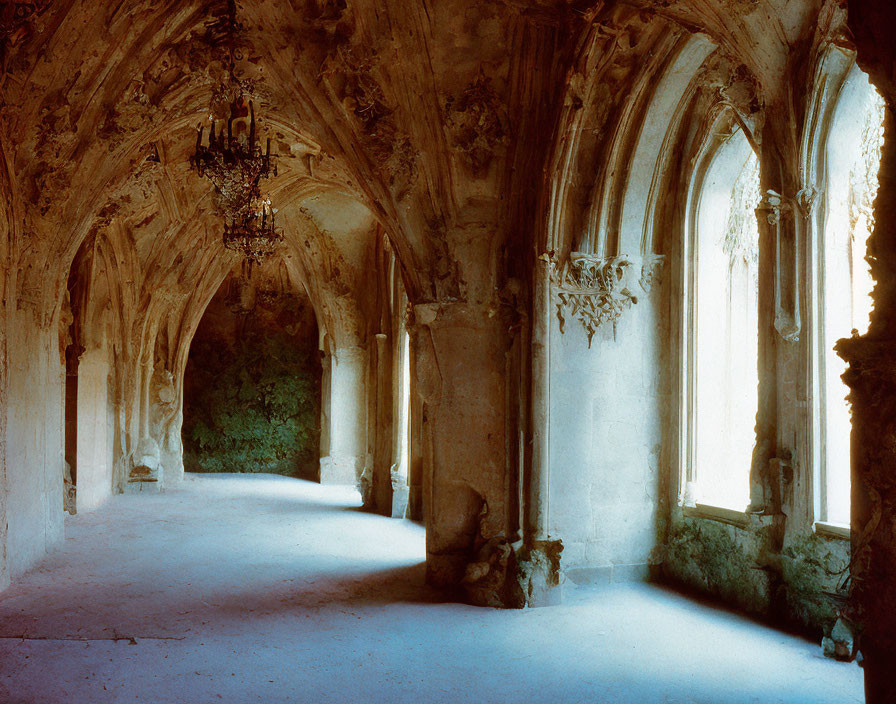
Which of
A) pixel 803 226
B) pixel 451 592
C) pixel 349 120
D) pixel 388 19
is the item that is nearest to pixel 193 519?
pixel 451 592

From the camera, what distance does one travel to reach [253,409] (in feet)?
60.1

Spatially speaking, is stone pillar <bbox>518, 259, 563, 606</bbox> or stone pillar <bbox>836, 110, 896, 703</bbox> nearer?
stone pillar <bbox>836, 110, 896, 703</bbox>

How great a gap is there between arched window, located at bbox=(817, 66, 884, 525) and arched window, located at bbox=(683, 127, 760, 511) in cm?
121

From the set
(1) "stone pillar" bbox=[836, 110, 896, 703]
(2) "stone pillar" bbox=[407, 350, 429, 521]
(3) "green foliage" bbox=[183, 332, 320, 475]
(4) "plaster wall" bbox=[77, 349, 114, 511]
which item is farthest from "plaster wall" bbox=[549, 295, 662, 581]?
(3) "green foliage" bbox=[183, 332, 320, 475]

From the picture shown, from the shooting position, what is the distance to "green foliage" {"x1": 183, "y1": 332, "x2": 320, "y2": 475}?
1816cm

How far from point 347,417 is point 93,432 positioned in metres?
4.96

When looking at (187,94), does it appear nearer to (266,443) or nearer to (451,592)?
(451,592)

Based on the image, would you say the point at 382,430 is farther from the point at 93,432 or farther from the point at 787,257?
the point at 787,257

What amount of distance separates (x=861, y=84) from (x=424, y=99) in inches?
146

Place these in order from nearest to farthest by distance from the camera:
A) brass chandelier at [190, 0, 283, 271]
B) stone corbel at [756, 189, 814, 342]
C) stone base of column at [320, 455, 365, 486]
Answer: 1. stone corbel at [756, 189, 814, 342]
2. brass chandelier at [190, 0, 283, 271]
3. stone base of column at [320, 455, 365, 486]

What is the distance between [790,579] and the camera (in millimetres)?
5504

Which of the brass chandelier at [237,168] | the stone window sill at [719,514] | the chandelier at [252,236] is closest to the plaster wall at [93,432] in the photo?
the chandelier at [252,236]

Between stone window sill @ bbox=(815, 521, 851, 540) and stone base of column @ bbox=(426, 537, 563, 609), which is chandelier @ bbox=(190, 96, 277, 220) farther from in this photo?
stone window sill @ bbox=(815, 521, 851, 540)

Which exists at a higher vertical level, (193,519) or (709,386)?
(709,386)
